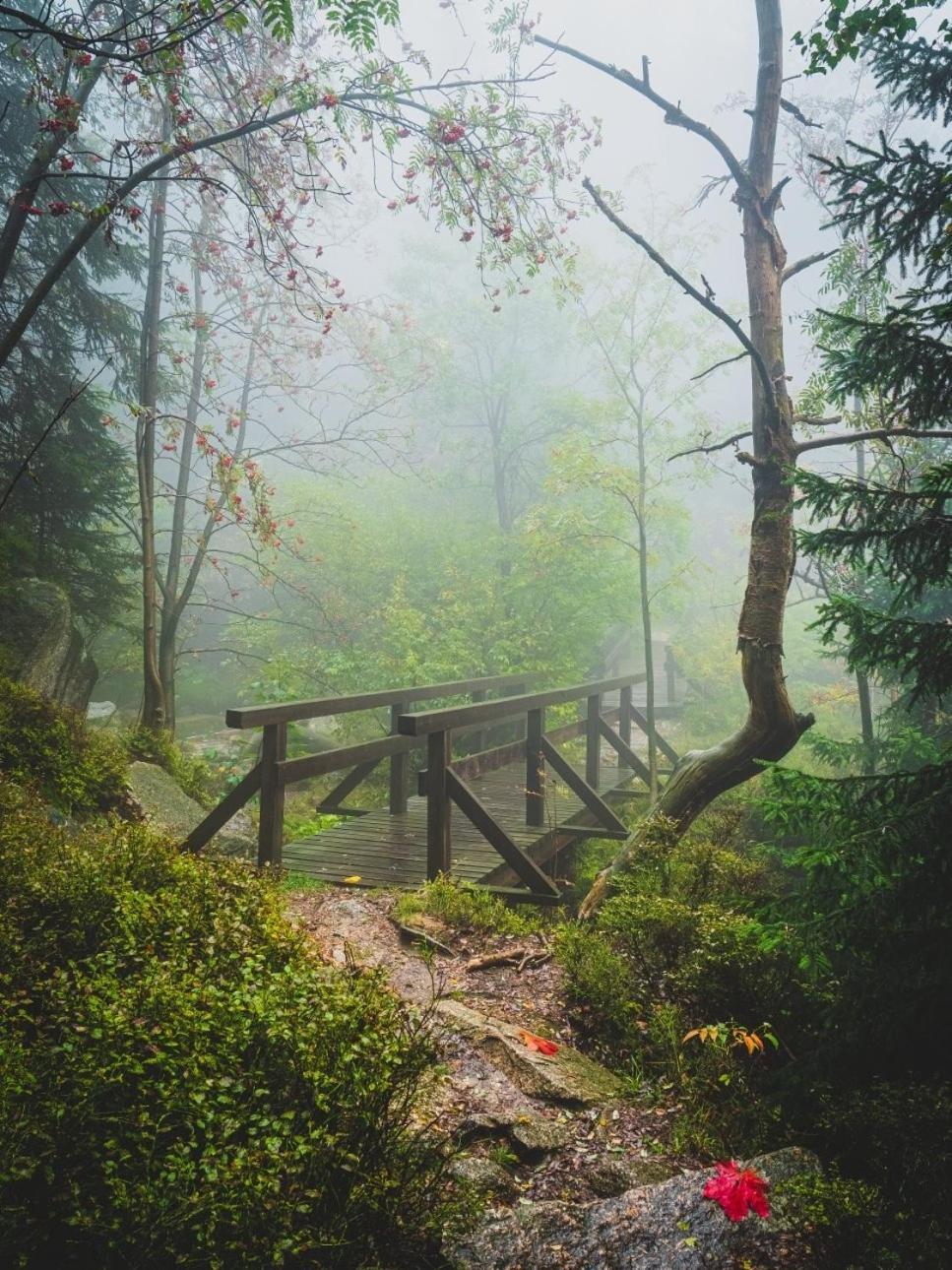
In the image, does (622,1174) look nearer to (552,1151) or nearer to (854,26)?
(552,1151)

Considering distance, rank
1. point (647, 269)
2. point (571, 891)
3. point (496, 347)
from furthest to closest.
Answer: point (496, 347)
point (647, 269)
point (571, 891)

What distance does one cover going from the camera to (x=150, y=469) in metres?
8.98

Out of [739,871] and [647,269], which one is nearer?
[739,871]

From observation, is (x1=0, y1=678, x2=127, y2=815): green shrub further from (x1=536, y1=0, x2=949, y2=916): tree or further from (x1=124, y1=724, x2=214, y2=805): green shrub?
(x1=536, y1=0, x2=949, y2=916): tree

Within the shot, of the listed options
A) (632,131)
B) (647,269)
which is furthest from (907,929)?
(632,131)

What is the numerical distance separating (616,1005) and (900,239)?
14.5ft

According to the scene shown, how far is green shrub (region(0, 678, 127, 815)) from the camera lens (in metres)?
6.36

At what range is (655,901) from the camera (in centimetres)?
484

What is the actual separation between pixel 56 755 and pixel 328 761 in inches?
100

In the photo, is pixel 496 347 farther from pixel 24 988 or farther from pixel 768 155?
pixel 24 988

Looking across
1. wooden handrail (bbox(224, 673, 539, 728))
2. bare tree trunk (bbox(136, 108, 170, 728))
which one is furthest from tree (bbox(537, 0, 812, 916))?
bare tree trunk (bbox(136, 108, 170, 728))

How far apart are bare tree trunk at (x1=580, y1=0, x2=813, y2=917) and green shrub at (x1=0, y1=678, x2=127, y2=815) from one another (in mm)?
4635

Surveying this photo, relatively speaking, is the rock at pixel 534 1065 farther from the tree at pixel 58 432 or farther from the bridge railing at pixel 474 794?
the tree at pixel 58 432

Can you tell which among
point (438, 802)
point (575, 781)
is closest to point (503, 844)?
point (438, 802)
